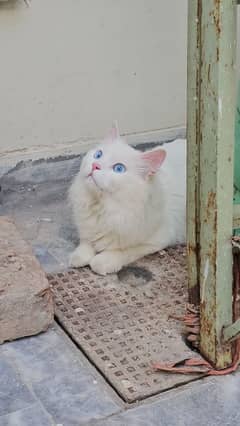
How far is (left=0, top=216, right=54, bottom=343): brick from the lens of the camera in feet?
6.85

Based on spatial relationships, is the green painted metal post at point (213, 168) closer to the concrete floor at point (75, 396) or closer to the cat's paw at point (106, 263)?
the concrete floor at point (75, 396)

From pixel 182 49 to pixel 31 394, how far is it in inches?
75.5

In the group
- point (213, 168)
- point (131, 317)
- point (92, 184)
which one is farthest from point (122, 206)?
point (213, 168)

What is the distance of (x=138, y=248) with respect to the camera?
2547mm

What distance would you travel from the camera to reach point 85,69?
3129 mm

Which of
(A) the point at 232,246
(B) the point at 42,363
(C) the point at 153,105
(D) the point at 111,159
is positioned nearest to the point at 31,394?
(B) the point at 42,363

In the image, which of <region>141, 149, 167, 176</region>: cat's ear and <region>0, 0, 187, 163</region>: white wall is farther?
<region>0, 0, 187, 163</region>: white wall

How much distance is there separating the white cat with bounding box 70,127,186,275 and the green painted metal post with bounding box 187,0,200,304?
1.43 ft

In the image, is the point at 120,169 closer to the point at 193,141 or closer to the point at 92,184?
the point at 92,184

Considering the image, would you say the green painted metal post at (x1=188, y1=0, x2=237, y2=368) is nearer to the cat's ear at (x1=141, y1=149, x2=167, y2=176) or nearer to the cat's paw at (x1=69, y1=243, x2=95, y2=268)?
the cat's ear at (x1=141, y1=149, x2=167, y2=176)

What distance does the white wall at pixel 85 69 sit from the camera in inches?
118

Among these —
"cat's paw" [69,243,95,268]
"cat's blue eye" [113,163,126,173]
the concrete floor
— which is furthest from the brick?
"cat's blue eye" [113,163,126,173]

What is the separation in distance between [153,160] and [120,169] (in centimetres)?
11

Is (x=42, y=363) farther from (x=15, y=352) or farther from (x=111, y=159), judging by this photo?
(x=111, y=159)
